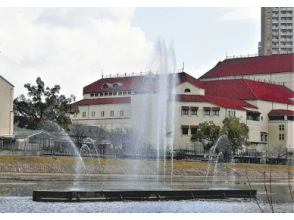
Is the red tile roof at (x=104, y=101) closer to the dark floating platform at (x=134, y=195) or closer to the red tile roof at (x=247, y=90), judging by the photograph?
the red tile roof at (x=247, y=90)

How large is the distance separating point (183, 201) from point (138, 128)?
65227 millimetres

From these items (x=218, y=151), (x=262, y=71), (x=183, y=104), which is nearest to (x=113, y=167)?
(x=218, y=151)

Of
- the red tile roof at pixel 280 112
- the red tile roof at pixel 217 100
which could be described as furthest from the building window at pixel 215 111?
the red tile roof at pixel 280 112

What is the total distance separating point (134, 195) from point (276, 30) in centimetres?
14991

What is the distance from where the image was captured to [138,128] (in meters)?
98.8

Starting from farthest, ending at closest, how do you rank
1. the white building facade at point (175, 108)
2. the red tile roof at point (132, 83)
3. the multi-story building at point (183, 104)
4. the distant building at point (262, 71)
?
the distant building at point (262, 71)
the red tile roof at point (132, 83)
the multi-story building at point (183, 104)
the white building facade at point (175, 108)

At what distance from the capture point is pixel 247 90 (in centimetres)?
11575

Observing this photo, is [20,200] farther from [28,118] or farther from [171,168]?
[28,118]

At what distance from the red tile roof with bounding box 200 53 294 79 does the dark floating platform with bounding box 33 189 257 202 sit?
91122mm

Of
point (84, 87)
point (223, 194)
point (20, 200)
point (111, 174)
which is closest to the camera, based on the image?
point (20, 200)

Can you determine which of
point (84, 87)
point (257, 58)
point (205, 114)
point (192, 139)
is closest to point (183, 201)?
point (192, 139)

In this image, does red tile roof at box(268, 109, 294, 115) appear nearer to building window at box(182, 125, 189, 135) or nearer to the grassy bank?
building window at box(182, 125, 189, 135)

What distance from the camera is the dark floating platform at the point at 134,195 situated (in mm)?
31547

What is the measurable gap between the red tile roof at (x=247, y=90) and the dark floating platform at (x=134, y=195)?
77448 mm
